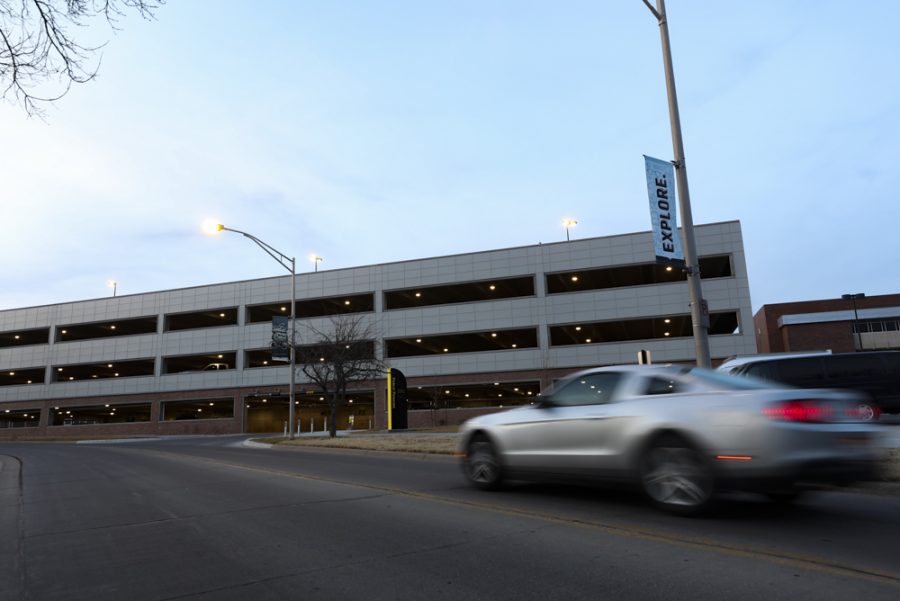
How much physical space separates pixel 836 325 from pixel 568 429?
205 ft

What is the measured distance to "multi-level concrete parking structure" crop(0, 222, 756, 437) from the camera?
40969 mm

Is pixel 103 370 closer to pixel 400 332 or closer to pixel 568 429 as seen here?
pixel 400 332

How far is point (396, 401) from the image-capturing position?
99.3 ft

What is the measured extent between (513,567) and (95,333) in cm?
6318

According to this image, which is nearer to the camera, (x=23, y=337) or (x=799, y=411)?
(x=799, y=411)

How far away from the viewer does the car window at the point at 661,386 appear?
21.7 ft

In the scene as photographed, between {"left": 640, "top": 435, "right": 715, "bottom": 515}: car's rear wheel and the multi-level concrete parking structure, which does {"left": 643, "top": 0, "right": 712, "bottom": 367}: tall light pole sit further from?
the multi-level concrete parking structure

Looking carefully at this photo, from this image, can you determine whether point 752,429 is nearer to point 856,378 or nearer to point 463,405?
point 856,378

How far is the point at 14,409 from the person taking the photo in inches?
2235

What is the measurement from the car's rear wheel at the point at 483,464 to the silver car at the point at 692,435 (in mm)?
487

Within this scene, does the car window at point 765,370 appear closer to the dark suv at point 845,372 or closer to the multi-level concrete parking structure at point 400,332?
the dark suv at point 845,372

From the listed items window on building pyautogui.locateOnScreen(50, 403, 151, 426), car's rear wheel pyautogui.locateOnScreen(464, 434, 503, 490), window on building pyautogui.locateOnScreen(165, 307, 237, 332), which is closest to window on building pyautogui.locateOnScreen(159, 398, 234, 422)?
window on building pyautogui.locateOnScreen(50, 403, 151, 426)

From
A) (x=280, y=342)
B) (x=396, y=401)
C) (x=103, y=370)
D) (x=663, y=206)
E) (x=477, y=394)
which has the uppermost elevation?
(x=103, y=370)

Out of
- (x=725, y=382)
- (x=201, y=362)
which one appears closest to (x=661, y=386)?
(x=725, y=382)
